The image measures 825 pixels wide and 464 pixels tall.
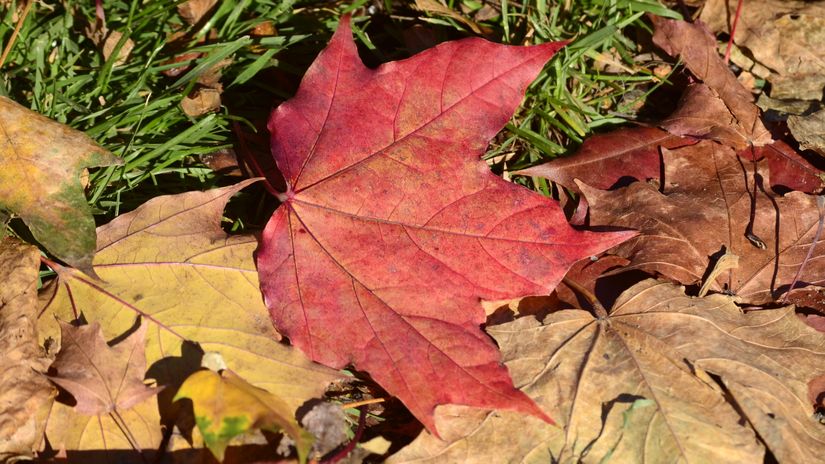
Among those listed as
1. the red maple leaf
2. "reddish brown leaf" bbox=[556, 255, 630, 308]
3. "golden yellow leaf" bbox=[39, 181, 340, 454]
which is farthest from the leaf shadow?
"reddish brown leaf" bbox=[556, 255, 630, 308]

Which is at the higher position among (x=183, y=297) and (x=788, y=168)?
(x=183, y=297)

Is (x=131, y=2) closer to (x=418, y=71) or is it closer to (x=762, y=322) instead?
(x=418, y=71)

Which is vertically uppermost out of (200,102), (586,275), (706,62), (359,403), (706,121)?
(200,102)

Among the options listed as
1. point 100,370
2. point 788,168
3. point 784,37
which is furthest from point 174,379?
point 784,37

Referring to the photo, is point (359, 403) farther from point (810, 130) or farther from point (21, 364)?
point (810, 130)

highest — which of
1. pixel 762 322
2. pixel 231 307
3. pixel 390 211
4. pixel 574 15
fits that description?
pixel 574 15

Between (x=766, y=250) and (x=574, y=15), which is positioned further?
(x=574, y=15)

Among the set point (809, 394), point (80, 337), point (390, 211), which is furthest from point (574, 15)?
point (80, 337)
